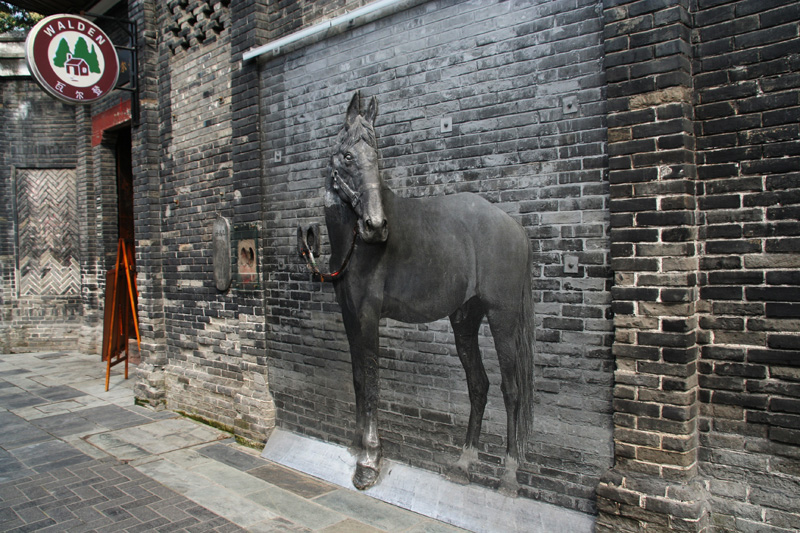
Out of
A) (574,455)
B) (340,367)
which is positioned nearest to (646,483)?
(574,455)

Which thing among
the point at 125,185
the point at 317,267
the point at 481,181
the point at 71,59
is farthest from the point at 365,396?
the point at 125,185

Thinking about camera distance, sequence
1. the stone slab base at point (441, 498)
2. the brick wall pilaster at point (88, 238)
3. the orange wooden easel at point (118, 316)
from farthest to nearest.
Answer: the brick wall pilaster at point (88, 238)
the orange wooden easel at point (118, 316)
the stone slab base at point (441, 498)

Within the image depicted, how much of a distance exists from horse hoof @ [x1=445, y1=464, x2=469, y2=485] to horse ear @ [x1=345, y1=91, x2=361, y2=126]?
116 inches

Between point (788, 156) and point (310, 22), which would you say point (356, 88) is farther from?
point (788, 156)

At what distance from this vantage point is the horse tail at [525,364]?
13.4 feet

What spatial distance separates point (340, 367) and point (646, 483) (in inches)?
116

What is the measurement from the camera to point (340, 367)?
5.47 metres

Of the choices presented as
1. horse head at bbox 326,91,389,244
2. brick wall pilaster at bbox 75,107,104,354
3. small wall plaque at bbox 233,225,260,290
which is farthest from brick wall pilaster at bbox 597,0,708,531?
brick wall pilaster at bbox 75,107,104,354

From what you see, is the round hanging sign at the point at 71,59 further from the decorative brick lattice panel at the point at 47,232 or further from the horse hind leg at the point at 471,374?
the horse hind leg at the point at 471,374

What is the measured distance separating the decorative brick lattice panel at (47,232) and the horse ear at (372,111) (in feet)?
32.9

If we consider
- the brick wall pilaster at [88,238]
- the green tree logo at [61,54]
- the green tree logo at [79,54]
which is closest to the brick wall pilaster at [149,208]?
the green tree logo at [79,54]

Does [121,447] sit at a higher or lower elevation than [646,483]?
lower

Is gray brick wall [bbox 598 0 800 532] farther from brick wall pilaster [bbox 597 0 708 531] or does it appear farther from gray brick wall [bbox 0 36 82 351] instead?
gray brick wall [bbox 0 36 82 351]

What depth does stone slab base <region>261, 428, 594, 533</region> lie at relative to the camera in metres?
3.91
